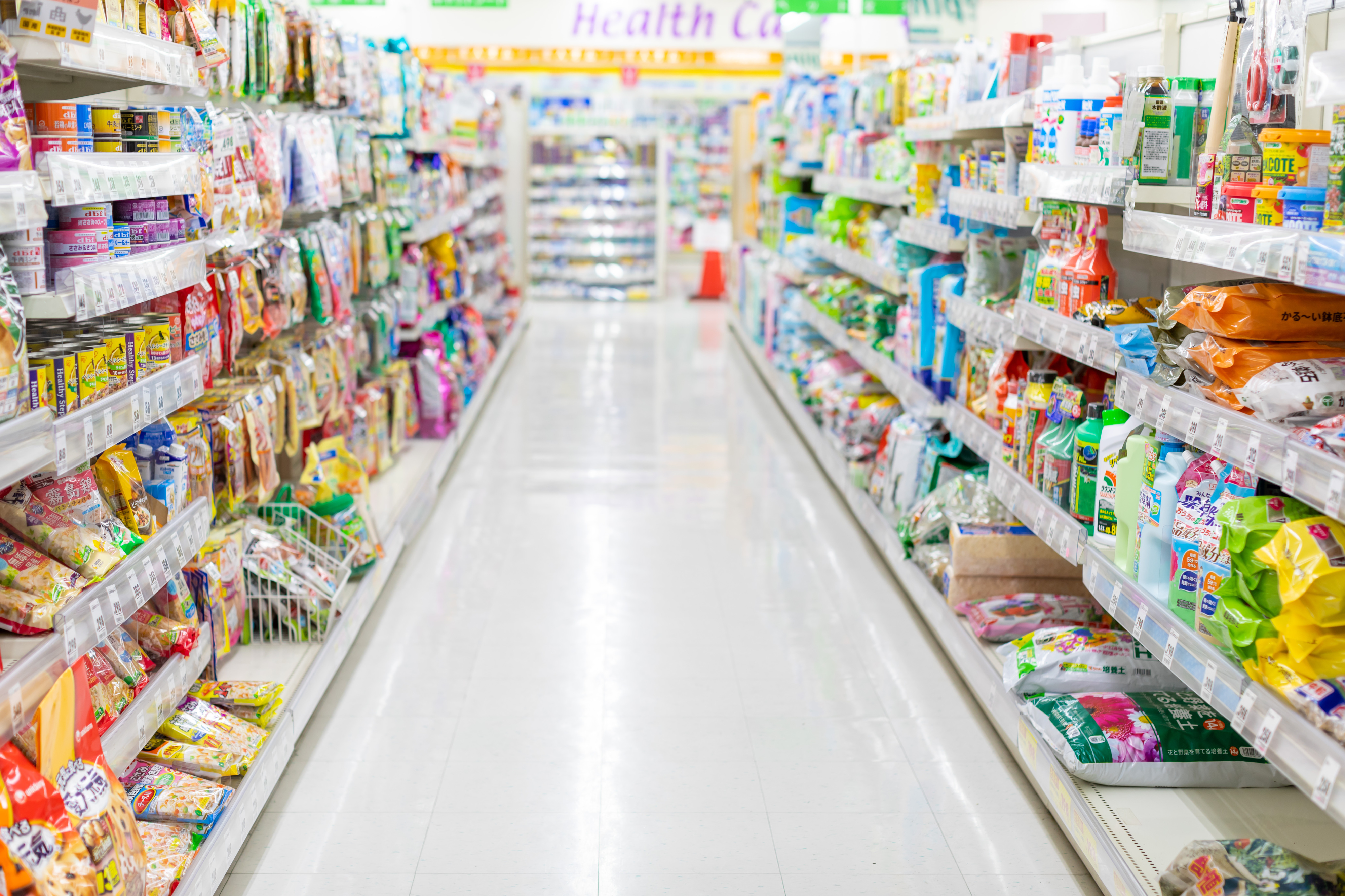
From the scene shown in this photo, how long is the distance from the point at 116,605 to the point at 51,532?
0.16 meters

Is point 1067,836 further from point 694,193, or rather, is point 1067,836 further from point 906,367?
point 694,193

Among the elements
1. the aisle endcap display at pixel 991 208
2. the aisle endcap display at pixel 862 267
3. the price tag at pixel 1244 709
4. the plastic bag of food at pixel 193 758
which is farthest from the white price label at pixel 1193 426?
the aisle endcap display at pixel 862 267

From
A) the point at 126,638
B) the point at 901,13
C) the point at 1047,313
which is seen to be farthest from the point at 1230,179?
the point at 901,13

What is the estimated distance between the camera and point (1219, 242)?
192 centimetres

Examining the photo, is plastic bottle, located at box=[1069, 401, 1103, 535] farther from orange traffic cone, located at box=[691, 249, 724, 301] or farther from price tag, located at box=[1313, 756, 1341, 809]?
orange traffic cone, located at box=[691, 249, 724, 301]

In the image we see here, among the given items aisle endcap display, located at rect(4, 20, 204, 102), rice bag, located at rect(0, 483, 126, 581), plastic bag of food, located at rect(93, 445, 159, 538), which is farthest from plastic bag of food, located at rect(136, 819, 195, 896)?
aisle endcap display, located at rect(4, 20, 204, 102)

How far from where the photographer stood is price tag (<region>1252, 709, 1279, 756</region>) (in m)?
1.72

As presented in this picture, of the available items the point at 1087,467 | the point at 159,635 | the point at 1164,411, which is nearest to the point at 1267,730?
the point at 1164,411

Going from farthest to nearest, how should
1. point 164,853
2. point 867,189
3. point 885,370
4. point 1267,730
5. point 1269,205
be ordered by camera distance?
point 867,189 < point 885,370 < point 164,853 < point 1269,205 < point 1267,730

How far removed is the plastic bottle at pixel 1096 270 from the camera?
2.66m

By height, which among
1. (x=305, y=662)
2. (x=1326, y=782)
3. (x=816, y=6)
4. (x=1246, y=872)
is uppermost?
(x=816, y=6)

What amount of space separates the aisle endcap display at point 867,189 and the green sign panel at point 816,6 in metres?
4.32

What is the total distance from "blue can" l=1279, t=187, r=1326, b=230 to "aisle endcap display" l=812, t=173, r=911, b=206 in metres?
2.67

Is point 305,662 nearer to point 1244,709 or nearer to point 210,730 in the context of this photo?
point 210,730
